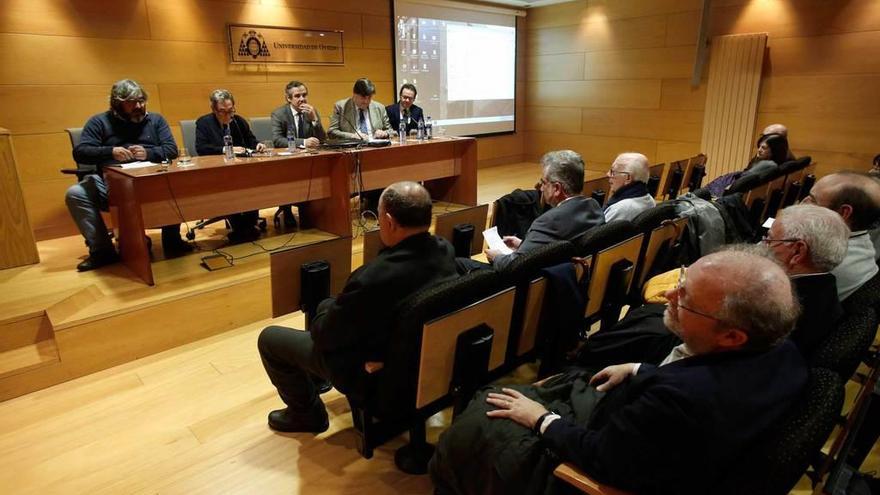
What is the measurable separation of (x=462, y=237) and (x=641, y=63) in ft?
18.0

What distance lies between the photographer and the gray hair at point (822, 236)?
1533 mm

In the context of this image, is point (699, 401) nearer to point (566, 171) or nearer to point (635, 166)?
point (566, 171)

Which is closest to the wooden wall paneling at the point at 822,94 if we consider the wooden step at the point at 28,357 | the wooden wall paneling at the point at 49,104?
the wooden wall paneling at the point at 49,104

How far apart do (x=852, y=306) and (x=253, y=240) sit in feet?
11.8

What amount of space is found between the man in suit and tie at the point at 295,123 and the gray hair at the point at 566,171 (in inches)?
92.9

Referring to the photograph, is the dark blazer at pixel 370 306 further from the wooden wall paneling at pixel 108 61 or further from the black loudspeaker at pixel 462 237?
the wooden wall paneling at pixel 108 61

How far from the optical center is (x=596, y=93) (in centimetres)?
747

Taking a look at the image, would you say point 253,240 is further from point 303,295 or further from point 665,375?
point 665,375

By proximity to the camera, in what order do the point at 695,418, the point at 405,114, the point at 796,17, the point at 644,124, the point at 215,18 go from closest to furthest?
the point at 695,418, the point at 215,18, the point at 405,114, the point at 796,17, the point at 644,124

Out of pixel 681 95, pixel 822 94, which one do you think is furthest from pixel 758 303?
pixel 681 95

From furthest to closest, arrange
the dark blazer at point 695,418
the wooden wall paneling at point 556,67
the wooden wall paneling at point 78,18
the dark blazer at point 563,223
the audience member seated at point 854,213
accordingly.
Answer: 1. the wooden wall paneling at point 556,67
2. the wooden wall paneling at point 78,18
3. the dark blazer at point 563,223
4. the audience member seated at point 854,213
5. the dark blazer at point 695,418

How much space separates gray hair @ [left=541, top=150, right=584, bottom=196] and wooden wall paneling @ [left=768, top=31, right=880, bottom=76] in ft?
16.1

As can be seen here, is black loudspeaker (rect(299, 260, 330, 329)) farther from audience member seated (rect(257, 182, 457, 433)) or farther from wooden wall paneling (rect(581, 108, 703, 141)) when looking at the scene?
wooden wall paneling (rect(581, 108, 703, 141))

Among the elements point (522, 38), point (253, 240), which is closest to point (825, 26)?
point (522, 38)
